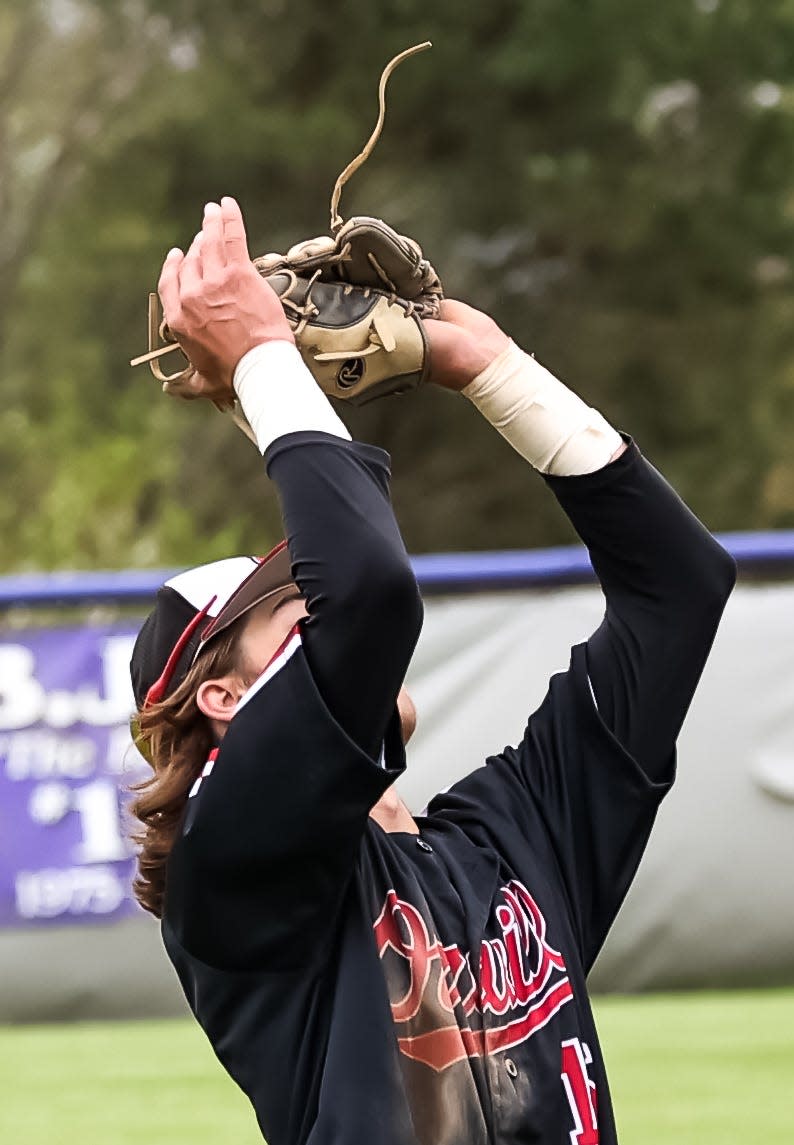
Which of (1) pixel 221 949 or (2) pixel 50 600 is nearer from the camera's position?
(1) pixel 221 949

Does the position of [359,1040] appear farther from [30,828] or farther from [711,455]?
[711,455]

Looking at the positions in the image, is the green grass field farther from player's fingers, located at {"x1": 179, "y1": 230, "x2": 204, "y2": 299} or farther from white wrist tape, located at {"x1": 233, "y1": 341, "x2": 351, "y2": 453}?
player's fingers, located at {"x1": 179, "y1": 230, "x2": 204, "y2": 299}

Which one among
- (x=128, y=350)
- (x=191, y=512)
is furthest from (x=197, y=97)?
(x=191, y=512)

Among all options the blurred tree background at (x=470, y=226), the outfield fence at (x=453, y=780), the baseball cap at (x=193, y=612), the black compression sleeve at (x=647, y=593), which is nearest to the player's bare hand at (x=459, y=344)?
the black compression sleeve at (x=647, y=593)

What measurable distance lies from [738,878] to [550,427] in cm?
425

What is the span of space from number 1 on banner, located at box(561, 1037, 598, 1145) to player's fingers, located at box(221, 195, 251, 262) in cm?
→ 95

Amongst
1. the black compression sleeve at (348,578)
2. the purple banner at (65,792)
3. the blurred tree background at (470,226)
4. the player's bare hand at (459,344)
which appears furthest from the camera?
the blurred tree background at (470,226)

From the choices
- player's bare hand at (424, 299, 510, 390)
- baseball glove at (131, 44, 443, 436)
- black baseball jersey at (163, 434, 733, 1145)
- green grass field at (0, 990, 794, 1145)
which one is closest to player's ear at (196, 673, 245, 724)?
black baseball jersey at (163, 434, 733, 1145)

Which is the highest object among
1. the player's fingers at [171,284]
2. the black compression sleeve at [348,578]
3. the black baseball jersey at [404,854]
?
the player's fingers at [171,284]

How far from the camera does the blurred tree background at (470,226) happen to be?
17.8 meters

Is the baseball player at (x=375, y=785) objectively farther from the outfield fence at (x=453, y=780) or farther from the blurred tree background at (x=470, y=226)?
the blurred tree background at (x=470, y=226)

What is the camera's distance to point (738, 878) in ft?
20.5

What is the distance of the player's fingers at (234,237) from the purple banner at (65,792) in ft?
14.2

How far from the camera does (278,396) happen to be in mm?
1972
